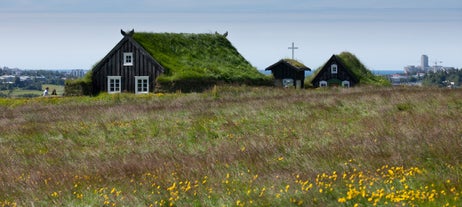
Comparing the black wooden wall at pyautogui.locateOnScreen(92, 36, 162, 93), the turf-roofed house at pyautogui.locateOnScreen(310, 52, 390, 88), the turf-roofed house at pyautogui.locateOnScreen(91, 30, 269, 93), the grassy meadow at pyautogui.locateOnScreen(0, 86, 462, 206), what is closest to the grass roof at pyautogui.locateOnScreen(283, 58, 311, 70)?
the turf-roofed house at pyautogui.locateOnScreen(310, 52, 390, 88)

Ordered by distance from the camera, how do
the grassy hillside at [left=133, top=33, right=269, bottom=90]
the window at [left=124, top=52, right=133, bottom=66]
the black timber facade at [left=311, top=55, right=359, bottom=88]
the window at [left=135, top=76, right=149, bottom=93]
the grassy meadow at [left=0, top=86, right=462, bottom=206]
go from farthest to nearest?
the black timber facade at [left=311, top=55, right=359, bottom=88] → the window at [left=124, top=52, right=133, bottom=66] → the window at [left=135, top=76, right=149, bottom=93] → the grassy hillside at [left=133, top=33, right=269, bottom=90] → the grassy meadow at [left=0, top=86, right=462, bottom=206]

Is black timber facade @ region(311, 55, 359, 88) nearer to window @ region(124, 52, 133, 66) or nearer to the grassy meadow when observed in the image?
window @ region(124, 52, 133, 66)

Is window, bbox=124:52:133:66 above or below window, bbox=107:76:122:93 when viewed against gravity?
above

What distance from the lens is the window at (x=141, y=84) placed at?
50562 mm

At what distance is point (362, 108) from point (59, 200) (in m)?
12.9

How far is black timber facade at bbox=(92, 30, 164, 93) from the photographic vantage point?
166 feet

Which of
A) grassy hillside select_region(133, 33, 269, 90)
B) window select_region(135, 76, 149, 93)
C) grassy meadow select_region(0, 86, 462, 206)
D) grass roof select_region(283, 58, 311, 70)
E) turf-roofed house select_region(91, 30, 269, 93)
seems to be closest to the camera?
grassy meadow select_region(0, 86, 462, 206)

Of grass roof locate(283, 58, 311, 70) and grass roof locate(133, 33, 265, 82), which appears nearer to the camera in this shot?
grass roof locate(133, 33, 265, 82)

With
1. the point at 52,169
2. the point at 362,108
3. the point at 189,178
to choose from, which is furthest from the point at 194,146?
the point at 362,108

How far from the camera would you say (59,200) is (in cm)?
876

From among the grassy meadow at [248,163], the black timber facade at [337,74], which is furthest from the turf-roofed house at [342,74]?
the grassy meadow at [248,163]

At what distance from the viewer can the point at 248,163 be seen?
32.7ft

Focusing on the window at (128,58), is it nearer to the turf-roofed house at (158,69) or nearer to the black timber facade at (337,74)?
the turf-roofed house at (158,69)

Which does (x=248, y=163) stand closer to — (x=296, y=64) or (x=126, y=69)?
(x=126, y=69)
